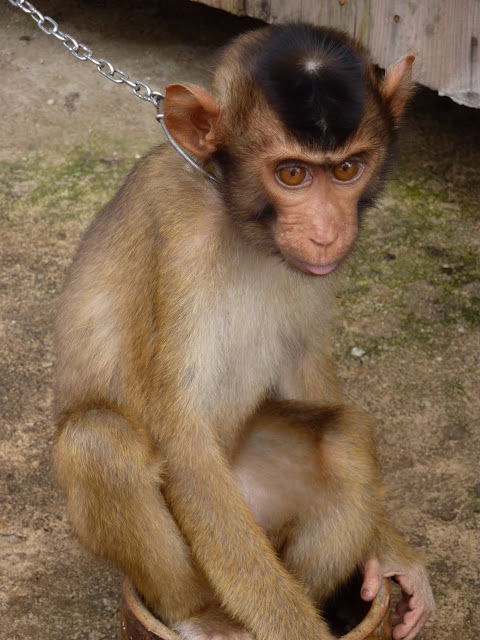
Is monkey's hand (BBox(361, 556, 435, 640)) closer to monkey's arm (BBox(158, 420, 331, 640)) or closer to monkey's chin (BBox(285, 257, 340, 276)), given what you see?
monkey's arm (BBox(158, 420, 331, 640))

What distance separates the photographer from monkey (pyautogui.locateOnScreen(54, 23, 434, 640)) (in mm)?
3943

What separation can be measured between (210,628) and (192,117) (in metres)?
1.92

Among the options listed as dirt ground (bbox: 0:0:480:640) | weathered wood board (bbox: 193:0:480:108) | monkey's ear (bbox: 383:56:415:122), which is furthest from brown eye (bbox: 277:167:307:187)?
weathered wood board (bbox: 193:0:480:108)

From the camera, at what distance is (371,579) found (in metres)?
4.29

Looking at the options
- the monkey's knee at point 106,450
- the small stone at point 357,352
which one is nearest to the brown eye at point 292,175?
the monkey's knee at point 106,450

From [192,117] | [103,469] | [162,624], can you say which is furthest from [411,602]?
[192,117]

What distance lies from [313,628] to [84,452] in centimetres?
109

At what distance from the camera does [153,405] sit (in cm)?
423

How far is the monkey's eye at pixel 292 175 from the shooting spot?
3938 millimetres

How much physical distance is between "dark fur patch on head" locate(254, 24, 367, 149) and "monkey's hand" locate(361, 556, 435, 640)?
179 cm

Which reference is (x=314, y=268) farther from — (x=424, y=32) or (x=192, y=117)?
(x=424, y=32)

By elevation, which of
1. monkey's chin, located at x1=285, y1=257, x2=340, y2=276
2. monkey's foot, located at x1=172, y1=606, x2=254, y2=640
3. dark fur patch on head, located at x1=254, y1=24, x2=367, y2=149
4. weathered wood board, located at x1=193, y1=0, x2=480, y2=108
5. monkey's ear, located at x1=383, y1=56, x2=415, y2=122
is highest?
weathered wood board, located at x1=193, y1=0, x2=480, y2=108

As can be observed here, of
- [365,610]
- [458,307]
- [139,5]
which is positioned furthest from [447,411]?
[139,5]

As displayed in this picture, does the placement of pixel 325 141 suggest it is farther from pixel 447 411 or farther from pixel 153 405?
pixel 447 411
